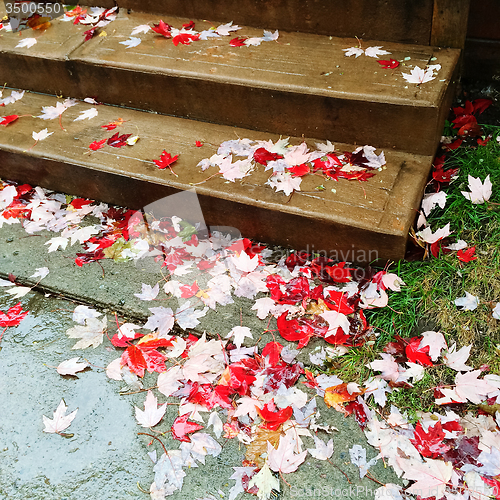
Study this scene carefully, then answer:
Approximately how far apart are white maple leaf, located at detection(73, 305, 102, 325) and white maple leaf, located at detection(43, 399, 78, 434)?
0.55 meters

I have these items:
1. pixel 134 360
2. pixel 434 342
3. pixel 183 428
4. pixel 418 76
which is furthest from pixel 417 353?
pixel 418 76

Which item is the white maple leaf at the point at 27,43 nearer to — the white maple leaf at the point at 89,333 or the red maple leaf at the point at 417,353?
the white maple leaf at the point at 89,333

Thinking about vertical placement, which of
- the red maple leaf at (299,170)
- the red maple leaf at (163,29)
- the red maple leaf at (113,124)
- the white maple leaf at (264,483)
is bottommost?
the white maple leaf at (264,483)

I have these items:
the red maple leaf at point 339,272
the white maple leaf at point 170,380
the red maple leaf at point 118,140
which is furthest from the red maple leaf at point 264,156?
the white maple leaf at point 170,380

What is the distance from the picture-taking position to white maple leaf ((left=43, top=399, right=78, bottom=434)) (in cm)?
223

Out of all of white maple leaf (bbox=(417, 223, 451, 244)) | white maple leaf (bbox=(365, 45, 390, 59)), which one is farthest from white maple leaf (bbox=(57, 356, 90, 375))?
white maple leaf (bbox=(365, 45, 390, 59))

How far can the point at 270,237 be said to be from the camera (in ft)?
9.39

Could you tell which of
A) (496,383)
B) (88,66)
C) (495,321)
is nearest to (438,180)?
(495,321)

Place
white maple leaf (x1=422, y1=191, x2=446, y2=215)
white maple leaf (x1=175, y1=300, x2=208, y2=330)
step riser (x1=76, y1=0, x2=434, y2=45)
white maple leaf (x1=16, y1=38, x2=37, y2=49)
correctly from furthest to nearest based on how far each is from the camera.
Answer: white maple leaf (x1=16, y1=38, x2=37, y2=49) → step riser (x1=76, y1=0, x2=434, y2=45) → white maple leaf (x1=422, y1=191, x2=446, y2=215) → white maple leaf (x1=175, y1=300, x2=208, y2=330)

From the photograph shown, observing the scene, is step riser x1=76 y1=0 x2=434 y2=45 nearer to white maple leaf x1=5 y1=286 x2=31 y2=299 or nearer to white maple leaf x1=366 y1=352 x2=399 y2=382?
white maple leaf x1=366 y1=352 x2=399 y2=382

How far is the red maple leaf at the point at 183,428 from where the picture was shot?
7.00ft

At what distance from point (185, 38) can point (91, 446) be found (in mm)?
2872

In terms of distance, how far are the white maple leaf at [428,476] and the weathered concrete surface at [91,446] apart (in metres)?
0.10

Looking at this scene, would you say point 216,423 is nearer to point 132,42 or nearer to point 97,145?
point 97,145
